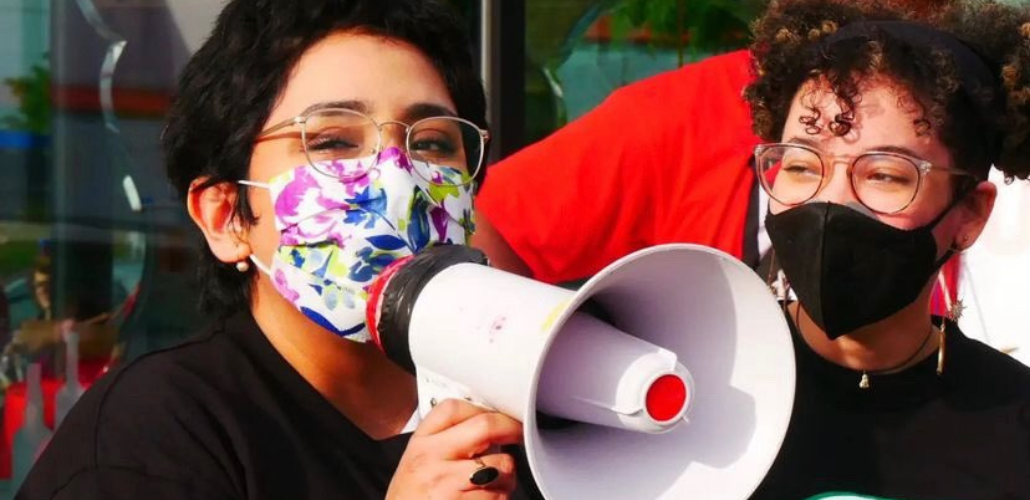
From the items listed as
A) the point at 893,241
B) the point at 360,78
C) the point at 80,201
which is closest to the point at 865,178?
the point at 893,241

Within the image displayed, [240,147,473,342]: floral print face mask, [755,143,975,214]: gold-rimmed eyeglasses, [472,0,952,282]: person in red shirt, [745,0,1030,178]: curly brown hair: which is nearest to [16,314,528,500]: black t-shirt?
[240,147,473,342]: floral print face mask

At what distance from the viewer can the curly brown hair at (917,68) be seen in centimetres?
253

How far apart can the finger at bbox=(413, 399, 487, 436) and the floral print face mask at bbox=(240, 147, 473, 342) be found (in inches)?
13.1

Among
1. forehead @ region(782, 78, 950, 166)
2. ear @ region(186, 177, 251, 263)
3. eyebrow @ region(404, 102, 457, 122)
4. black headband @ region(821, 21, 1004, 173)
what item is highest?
black headband @ region(821, 21, 1004, 173)

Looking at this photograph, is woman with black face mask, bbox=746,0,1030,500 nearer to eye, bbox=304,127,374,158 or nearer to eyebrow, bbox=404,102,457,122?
eyebrow, bbox=404,102,457,122

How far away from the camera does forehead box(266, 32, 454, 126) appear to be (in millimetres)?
2373

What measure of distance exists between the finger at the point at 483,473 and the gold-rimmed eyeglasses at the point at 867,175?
0.85 metres

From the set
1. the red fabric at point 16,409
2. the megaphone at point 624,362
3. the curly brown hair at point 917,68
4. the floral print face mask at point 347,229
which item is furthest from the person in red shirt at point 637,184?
the red fabric at point 16,409

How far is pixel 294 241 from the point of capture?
2.36 meters

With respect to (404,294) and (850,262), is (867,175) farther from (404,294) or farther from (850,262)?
(404,294)

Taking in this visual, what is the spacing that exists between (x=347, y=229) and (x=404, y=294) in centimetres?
25

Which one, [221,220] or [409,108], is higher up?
[409,108]

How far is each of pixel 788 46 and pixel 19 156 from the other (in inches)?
97.5

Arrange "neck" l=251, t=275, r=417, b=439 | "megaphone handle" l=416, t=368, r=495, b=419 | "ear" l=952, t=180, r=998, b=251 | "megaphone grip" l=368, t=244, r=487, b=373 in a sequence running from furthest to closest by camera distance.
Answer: "ear" l=952, t=180, r=998, b=251 → "neck" l=251, t=275, r=417, b=439 → "megaphone grip" l=368, t=244, r=487, b=373 → "megaphone handle" l=416, t=368, r=495, b=419
